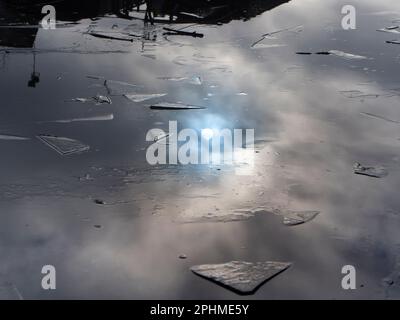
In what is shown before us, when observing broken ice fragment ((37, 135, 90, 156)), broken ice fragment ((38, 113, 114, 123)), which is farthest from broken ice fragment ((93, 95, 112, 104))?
broken ice fragment ((37, 135, 90, 156))

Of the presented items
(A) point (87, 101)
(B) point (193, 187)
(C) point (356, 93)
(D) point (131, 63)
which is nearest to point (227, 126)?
(B) point (193, 187)

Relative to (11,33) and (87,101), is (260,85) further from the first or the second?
(11,33)

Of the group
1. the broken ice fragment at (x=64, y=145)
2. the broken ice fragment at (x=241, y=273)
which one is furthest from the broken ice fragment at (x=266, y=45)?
the broken ice fragment at (x=241, y=273)

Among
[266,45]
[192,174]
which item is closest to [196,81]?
[266,45]

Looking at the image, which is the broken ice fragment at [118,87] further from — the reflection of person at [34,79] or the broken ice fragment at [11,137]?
the broken ice fragment at [11,137]

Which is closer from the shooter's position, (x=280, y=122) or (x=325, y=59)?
(x=280, y=122)
